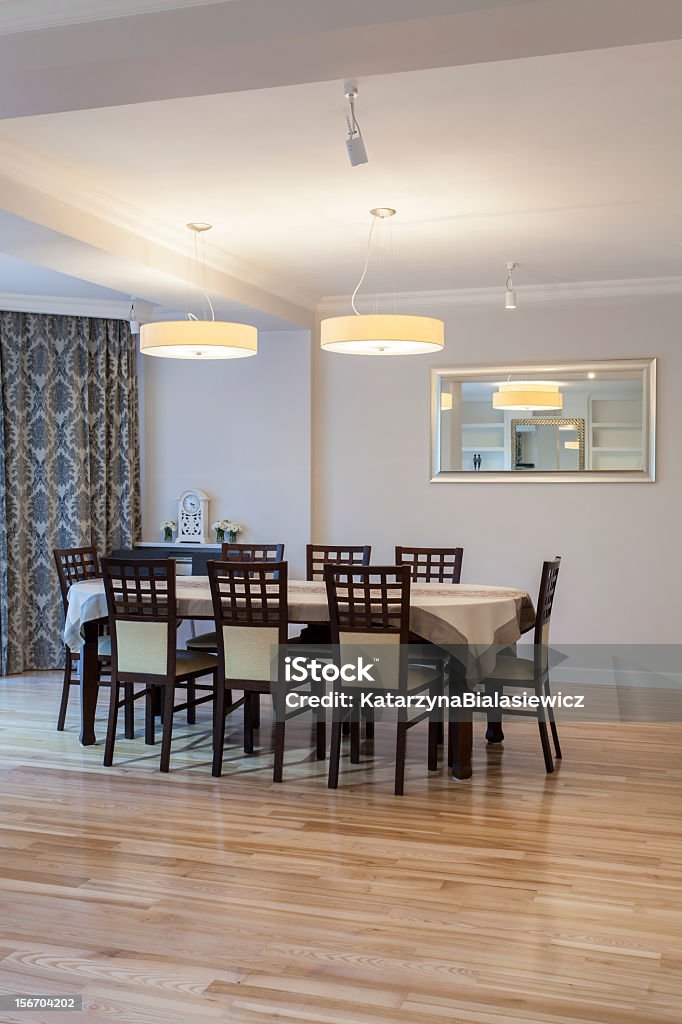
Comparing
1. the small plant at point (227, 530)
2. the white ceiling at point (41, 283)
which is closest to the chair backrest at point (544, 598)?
the small plant at point (227, 530)

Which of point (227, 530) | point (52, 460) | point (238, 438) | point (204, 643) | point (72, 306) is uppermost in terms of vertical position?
point (72, 306)

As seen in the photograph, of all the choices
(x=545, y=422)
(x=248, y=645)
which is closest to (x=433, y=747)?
(x=248, y=645)

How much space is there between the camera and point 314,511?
740 centimetres

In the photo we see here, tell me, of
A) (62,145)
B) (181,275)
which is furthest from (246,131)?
(181,275)

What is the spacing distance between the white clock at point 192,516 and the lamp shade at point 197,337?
2.44 m

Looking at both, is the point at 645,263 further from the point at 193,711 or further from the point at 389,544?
the point at 193,711

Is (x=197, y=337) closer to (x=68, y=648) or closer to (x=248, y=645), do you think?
(x=248, y=645)

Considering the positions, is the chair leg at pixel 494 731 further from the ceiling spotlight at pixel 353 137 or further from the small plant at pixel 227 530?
the small plant at pixel 227 530

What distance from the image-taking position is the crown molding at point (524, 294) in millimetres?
6543

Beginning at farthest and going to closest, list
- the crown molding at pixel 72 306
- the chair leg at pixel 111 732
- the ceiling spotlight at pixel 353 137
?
1. the crown molding at pixel 72 306
2. the chair leg at pixel 111 732
3. the ceiling spotlight at pixel 353 137

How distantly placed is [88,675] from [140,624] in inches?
23.7

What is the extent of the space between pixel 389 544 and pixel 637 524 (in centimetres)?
179

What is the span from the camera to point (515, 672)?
454 centimetres

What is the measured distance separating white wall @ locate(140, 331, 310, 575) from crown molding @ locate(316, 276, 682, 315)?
62 centimetres
